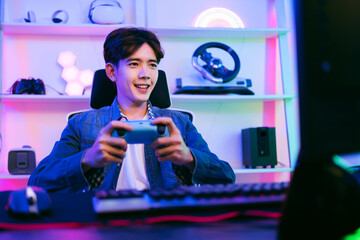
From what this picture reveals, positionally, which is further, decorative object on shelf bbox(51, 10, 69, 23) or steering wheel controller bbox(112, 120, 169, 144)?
decorative object on shelf bbox(51, 10, 69, 23)

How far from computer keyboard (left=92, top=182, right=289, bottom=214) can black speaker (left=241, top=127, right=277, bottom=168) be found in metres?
2.08

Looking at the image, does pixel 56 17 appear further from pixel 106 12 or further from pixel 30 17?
pixel 106 12

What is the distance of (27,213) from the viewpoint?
1.96ft

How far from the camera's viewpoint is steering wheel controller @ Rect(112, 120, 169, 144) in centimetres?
99

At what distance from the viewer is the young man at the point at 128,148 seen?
3.47 feet

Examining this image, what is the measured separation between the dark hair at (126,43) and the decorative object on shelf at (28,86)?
99cm

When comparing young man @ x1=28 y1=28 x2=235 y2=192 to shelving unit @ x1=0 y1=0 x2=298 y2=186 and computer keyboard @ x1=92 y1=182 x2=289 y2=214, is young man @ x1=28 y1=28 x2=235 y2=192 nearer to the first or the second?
computer keyboard @ x1=92 y1=182 x2=289 y2=214

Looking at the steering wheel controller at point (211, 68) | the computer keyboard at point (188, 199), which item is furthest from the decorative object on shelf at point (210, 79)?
the computer keyboard at point (188, 199)

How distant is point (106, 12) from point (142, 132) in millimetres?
1842

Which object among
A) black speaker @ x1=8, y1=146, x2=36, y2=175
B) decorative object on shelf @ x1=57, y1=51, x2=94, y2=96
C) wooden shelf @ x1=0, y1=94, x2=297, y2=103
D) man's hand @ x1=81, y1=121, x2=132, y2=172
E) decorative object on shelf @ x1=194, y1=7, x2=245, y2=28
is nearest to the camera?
man's hand @ x1=81, y1=121, x2=132, y2=172

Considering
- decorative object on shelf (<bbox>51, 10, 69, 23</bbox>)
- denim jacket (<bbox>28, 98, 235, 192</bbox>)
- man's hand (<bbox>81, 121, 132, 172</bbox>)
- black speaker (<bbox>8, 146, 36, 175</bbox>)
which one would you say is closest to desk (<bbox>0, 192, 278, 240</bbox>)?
man's hand (<bbox>81, 121, 132, 172</bbox>)

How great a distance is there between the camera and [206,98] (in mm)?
2717

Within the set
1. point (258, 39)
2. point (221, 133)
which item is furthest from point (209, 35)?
point (221, 133)

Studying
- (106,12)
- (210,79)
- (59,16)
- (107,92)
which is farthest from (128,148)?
(59,16)
